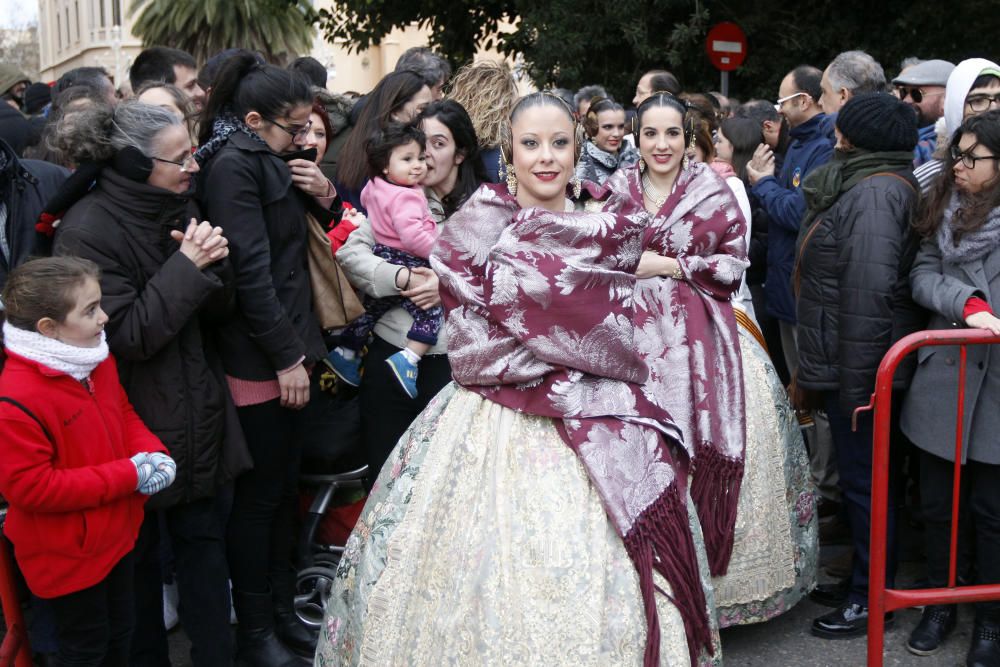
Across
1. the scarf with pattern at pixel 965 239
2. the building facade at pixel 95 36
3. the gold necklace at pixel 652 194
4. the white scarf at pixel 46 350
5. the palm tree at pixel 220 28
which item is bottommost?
the white scarf at pixel 46 350

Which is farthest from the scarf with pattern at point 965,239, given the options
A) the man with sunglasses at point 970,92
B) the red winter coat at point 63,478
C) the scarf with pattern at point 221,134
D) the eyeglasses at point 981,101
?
the red winter coat at point 63,478

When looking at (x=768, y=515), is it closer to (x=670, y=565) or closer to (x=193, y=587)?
(x=670, y=565)

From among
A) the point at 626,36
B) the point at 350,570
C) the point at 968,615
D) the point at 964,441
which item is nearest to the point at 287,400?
the point at 350,570

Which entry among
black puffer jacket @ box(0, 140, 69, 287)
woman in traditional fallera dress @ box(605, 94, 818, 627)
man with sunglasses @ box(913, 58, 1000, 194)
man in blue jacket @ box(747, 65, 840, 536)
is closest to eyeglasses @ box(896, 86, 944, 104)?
man in blue jacket @ box(747, 65, 840, 536)

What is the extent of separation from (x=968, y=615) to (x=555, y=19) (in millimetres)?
8373

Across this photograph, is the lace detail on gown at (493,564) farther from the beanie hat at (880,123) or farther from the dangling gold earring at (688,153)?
the beanie hat at (880,123)

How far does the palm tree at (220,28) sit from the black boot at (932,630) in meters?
18.9

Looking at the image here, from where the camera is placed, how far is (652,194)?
436 cm

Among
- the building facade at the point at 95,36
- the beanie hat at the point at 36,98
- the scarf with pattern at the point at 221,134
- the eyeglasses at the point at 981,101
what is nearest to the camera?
the scarf with pattern at the point at 221,134

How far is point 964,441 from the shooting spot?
389 cm

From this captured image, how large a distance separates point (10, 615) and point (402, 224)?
1902 mm

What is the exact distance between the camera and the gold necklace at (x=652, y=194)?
4.33 meters

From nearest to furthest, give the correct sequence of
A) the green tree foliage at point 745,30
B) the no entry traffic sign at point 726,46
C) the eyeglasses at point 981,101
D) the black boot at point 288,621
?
the black boot at point 288,621 → the eyeglasses at point 981,101 → the green tree foliage at point 745,30 → the no entry traffic sign at point 726,46

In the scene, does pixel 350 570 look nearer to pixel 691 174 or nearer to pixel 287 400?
pixel 287 400
